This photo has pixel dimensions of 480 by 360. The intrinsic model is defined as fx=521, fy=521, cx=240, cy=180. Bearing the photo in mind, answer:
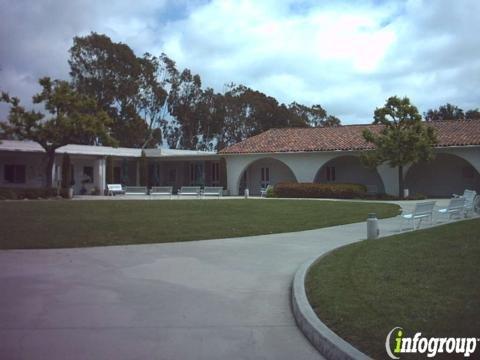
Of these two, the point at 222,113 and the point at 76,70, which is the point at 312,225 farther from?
the point at 222,113

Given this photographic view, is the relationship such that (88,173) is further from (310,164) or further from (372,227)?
(372,227)

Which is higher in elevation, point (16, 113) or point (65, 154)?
point (16, 113)

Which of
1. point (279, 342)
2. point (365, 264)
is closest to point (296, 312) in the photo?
point (279, 342)

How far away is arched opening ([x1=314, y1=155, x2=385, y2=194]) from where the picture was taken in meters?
35.5

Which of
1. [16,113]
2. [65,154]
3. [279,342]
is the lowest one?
[279,342]

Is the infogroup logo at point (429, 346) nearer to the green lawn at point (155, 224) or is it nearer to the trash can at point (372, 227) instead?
the trash can at point (372, 227)

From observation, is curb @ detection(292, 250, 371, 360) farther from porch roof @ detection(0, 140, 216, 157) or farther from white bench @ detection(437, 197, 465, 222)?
porch roof @ detection(0, 140, 216, 157)

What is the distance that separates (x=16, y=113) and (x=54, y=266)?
92.6ft

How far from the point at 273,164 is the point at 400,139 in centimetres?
1230

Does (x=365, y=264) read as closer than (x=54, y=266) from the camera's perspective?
Yes

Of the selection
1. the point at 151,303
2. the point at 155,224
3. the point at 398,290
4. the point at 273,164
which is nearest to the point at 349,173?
the point at 273,164

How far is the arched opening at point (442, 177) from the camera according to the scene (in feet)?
107

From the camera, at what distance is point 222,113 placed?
68.4 metres

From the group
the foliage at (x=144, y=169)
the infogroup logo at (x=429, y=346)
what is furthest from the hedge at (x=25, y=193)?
the infogroup logo at (x=429, y=346)
